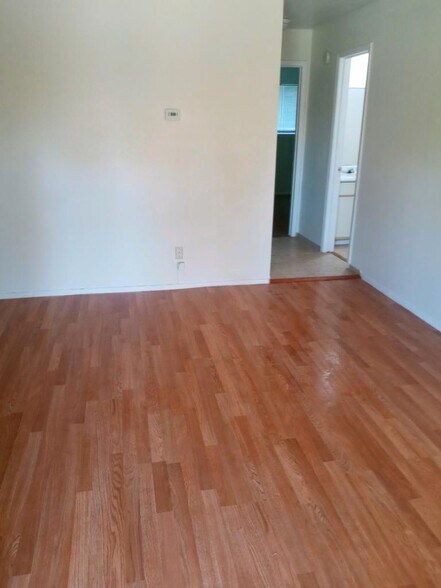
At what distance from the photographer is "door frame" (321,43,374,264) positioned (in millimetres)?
4664

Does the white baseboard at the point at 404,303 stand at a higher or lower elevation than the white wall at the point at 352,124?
lower

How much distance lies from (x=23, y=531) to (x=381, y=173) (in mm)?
3867

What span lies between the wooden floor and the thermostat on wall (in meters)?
1.59

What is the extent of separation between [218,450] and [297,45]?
496 cm

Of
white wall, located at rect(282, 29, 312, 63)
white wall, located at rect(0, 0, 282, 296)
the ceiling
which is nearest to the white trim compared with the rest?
white wall, located at rect(0, 0, 282, 296)

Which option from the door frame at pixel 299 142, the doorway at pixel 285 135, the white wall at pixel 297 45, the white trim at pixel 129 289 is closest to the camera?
the white trim at pixel 129 289

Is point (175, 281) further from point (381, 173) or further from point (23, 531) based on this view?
point (23, 531)

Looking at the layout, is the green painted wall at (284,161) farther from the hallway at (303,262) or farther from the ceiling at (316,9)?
the ceiling at (316,9)

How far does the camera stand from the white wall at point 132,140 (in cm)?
370

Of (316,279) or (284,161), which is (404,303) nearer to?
(316,279)

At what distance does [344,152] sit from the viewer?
18.8ft

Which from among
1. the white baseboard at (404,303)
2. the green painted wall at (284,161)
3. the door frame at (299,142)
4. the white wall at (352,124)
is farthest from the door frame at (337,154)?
the green painted wall at (284,161)

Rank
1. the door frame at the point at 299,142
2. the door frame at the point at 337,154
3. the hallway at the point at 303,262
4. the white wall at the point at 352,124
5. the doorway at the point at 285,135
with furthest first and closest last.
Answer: the doorway at the point at 285,135, the door frame at the point at 299,142, the white wall at the point at 352,124, the hallway at the point at 303,262, the door frame at the point at 337,154

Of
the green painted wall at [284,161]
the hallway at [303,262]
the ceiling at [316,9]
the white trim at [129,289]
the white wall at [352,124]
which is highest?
the ceiling at [316,9]
